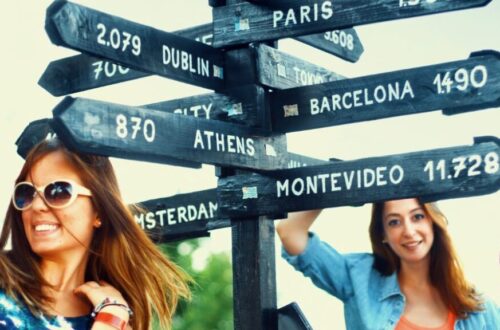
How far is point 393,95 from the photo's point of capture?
18.6 ft

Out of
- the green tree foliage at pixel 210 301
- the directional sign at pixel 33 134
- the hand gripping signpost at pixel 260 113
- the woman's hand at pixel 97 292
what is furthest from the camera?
the green tree foliage at pixel 210 301

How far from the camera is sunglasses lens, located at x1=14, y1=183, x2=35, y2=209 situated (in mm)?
4785

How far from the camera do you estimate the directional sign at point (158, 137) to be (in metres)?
4.74

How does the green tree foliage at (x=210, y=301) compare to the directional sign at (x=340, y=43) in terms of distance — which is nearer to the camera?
the directional sign at (x=340, y=43)

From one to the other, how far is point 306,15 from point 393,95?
1.83ft

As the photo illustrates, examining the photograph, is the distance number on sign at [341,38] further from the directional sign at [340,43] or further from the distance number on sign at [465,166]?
the distance number on sign at [465,166]

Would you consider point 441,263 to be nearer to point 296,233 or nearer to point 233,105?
point 296,233

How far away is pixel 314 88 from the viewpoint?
589 centimetres

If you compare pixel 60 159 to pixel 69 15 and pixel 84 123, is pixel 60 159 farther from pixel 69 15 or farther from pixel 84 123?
pixel 69 15

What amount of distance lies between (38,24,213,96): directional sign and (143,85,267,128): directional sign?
326 millimetres

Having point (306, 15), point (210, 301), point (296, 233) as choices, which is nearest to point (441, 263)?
point (296, 233)

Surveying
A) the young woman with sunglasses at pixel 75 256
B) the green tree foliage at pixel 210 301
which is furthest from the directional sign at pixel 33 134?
the green tree foliage at pixel 210 301

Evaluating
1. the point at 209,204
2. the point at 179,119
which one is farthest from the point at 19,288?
the point at 209,204

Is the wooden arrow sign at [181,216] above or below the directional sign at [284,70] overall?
below
